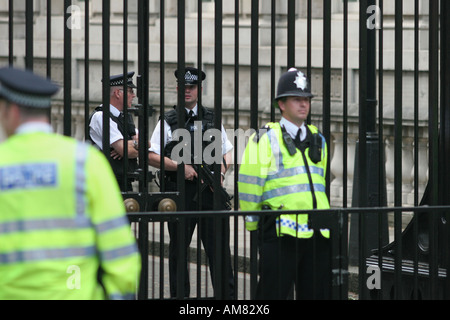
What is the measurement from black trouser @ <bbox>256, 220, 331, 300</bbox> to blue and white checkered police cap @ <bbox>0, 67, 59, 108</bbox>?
2.63m

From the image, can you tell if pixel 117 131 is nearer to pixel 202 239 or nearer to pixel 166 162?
pixel 166 162

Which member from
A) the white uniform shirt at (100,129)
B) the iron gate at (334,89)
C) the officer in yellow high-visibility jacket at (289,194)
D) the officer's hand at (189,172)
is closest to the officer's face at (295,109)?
the officer in yellow high-visibility jacket at (289,194)

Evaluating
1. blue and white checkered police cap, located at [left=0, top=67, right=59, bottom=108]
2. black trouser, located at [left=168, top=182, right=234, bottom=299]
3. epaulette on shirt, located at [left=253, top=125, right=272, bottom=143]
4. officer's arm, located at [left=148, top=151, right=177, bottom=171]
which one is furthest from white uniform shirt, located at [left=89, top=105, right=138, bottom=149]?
blue and white checkered police cap, located at [left=0, top=67, right=59, bottom=108]

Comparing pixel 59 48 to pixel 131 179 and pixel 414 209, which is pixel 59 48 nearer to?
pixel 131 179

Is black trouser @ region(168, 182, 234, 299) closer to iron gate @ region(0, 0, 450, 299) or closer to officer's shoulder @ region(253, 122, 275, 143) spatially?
iron gate @ region(0, 0, 450, 299)

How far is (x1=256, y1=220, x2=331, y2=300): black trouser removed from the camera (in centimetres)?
740

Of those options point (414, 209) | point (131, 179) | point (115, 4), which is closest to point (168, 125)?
point (131, 179)

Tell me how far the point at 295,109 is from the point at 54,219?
2995 mm

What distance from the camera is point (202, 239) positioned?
8.19m

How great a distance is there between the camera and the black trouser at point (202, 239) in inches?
287

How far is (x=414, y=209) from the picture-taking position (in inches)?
291

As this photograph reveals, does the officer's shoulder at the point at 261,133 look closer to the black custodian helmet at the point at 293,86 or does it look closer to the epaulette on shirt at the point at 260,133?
the epaulette on shirt at the point at 260,133

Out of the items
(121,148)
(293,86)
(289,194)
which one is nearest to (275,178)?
(289,194)
